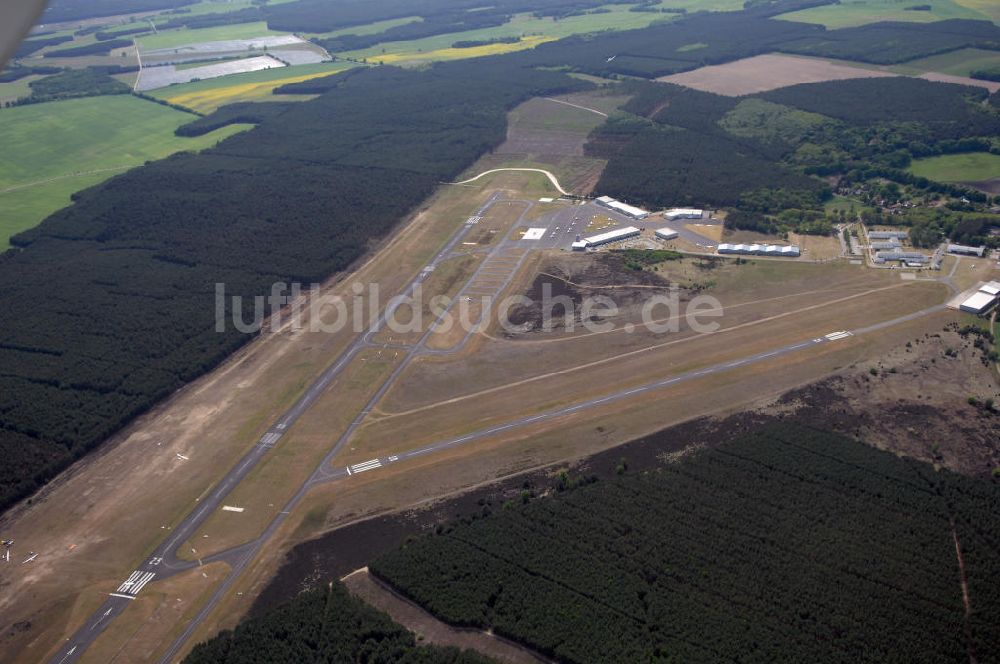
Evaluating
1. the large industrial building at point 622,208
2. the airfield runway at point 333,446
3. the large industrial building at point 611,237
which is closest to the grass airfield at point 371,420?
the airfield runway at point 333,446

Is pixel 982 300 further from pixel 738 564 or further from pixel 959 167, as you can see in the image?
pixel 738 564

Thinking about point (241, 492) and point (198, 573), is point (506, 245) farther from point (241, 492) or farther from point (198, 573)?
point (198, 573)

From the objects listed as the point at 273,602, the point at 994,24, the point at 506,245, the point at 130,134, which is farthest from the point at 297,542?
the point at 994,24

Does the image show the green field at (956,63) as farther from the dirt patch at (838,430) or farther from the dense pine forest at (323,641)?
the dense pine forest at (323,641)

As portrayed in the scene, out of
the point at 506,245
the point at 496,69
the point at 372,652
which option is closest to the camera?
the point at 372,652

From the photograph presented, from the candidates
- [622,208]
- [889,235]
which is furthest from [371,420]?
[889,235]

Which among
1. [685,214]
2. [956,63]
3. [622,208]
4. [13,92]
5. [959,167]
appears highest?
[13,92]
